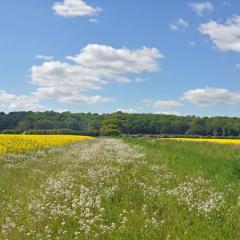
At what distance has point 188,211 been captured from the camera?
451 inches

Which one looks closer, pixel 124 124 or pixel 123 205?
pixel 123 205

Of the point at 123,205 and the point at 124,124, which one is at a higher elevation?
the point at 124,124

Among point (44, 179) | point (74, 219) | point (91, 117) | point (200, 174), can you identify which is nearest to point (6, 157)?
point (44, 179)

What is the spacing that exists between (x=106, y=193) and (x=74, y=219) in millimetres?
2423

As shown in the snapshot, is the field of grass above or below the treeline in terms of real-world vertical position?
below

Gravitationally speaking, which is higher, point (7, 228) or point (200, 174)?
point (200, 174)

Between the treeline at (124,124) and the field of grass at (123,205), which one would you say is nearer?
the field of grass at (123,205)

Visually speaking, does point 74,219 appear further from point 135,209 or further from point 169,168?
point 169,168

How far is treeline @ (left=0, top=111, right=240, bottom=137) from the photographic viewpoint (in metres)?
112

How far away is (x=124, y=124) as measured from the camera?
13988cm

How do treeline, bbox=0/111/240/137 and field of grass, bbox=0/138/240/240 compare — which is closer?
field of grass, bbox=0/138/240/240

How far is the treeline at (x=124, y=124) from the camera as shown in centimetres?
11236

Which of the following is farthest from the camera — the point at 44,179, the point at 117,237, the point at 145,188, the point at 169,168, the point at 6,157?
the point at 6,157

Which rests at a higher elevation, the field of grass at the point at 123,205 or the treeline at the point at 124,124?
the treeline at the point at 124,124
